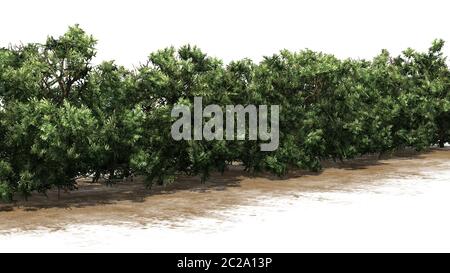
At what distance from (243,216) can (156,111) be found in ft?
18.6

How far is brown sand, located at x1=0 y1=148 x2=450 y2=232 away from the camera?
16.1m

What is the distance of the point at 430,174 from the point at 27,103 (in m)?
16.1

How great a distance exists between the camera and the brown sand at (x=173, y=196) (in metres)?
16.1

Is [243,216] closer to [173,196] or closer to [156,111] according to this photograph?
[173,196]

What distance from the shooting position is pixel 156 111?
792 inches

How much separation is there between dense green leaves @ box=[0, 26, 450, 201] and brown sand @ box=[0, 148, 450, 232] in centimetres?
54

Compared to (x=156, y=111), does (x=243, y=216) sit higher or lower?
lower

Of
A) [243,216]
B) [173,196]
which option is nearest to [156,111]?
[173,196]

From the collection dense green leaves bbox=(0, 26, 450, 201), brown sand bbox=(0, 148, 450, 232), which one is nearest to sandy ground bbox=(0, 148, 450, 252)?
brown sand bbox=(0, 148, 450, 232)

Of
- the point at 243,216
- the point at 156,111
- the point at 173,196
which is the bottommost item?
the point at 243,216

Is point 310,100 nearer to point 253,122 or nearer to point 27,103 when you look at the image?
point 253,122


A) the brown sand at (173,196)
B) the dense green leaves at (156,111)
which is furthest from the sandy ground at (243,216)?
the dense green leaves at (156,111)

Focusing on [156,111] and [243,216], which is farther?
[156,111]

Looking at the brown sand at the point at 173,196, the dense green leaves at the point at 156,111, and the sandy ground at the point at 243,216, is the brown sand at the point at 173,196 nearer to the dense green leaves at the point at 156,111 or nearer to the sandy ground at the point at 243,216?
the sandy ground at the point at 243,216
